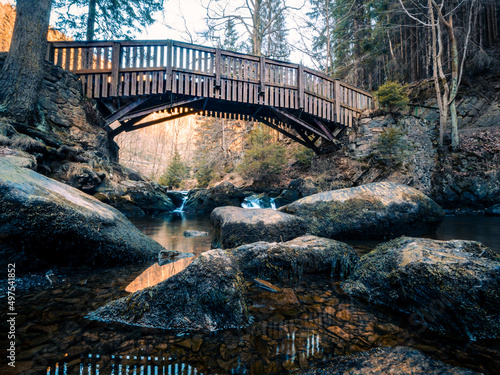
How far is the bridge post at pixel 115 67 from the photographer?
848cm

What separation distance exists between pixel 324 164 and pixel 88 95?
11.2m

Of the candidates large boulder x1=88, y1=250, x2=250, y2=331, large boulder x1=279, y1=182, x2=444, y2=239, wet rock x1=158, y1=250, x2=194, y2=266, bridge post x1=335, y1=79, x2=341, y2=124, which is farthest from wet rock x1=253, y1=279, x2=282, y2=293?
bridge post x1=335, y1=79, x2=341, y2=124

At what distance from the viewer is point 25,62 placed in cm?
659

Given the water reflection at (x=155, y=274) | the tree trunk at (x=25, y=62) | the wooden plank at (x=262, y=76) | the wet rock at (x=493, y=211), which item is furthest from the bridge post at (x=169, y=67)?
the wet rock at (x=493, y=211)

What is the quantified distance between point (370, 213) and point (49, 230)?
5241 mm

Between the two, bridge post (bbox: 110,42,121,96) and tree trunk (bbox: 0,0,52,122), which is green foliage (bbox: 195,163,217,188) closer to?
bridge post (bbox: 110,42,121,96)

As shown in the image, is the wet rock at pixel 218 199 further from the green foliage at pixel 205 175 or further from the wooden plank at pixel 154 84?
the green foliage at pixel 205 175

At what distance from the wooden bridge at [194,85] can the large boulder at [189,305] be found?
862 cm

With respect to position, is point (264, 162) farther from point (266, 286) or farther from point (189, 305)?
point (189, 305)

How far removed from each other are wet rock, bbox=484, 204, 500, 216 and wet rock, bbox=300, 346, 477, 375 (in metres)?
10.7

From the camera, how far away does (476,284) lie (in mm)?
1730

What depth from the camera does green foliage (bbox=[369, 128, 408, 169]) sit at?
10.1 metres

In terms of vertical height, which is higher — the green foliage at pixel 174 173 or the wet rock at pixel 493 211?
the green foliage at pixel 174 173

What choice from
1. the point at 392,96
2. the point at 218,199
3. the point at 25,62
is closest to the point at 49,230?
the point at 25,62
